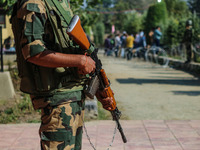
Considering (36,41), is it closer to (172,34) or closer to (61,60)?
(61,60)

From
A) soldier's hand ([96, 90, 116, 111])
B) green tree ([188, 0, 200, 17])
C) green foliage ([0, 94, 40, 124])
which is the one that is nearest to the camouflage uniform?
soldier's hand ([96, 90, 116, 111])

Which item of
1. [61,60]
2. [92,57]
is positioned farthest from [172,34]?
[61,60]

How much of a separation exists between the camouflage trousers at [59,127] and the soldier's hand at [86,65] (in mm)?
247

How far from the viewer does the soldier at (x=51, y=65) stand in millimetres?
2209

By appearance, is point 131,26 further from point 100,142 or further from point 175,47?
point 100,142

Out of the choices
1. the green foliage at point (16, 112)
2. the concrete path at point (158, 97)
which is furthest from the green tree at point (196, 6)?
the green foliage at point (16, 112)

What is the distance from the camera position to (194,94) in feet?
27.0

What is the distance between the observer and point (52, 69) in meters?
2.38

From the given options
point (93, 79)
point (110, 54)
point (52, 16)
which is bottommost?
point (110, 54)

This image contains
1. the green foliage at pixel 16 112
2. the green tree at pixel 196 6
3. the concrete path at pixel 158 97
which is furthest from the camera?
the green tree at pixel 196 6

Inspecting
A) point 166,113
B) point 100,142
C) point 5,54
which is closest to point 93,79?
point 100,142

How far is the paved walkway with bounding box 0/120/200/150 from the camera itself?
4414 mm

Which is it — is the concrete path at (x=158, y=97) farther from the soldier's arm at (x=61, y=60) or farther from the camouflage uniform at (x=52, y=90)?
the soldier's arm at (x=61, y=60)

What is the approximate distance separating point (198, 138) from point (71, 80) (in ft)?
9.23
